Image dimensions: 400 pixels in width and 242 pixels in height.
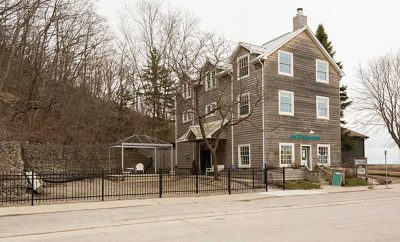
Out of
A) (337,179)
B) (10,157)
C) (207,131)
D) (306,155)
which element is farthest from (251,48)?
(10,157)

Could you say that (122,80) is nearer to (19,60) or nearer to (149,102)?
(149,102)

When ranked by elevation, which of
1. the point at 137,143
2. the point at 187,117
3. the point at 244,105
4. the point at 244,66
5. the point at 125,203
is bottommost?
the point at 125,203

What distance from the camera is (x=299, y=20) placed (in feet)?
100

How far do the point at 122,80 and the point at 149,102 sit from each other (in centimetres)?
345

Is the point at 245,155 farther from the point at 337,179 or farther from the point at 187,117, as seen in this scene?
the point at 187,117

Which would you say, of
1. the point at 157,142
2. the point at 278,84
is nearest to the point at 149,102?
the point at 157,142

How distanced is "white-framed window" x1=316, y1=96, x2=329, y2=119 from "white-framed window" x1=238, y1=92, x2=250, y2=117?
17.4ft

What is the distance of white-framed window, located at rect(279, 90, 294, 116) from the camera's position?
92.3ft

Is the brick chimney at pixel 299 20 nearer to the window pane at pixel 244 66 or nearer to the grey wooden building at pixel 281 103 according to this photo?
the grey wooden building at pixel 281 103

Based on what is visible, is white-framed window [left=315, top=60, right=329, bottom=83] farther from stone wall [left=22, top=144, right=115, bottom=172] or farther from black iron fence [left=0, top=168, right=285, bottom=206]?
stone wall [left=22, top=144, right=115, bottom=172]

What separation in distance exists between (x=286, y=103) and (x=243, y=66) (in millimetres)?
3955

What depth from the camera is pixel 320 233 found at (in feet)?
30.8

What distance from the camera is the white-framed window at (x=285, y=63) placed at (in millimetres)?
28328

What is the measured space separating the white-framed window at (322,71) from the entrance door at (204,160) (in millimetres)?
9988
